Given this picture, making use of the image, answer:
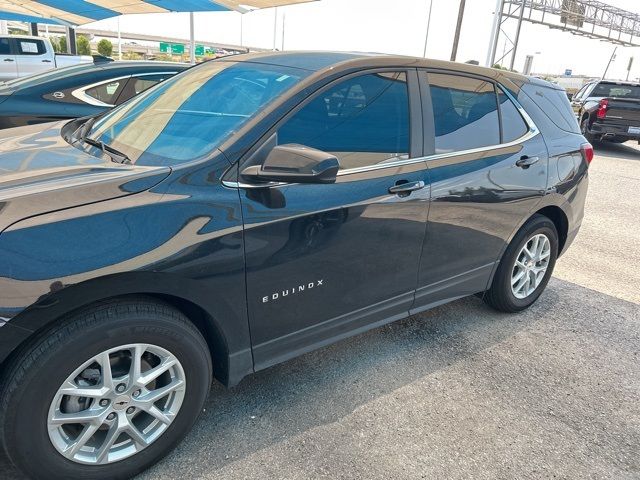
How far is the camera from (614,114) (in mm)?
13031

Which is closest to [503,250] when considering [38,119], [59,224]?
[59,224]

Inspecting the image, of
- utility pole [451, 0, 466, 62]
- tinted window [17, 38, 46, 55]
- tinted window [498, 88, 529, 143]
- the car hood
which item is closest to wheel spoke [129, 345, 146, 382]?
the car hood

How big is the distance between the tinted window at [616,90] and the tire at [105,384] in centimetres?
1516

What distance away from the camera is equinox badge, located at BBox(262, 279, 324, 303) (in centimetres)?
228

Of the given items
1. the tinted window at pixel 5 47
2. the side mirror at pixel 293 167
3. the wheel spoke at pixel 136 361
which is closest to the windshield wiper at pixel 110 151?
the side mirror at pixel 293 167

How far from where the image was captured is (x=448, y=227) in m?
2.97

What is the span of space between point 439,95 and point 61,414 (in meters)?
2.45

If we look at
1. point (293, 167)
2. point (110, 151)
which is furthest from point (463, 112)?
point (110, 151)

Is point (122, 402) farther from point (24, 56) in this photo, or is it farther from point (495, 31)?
point (495, 31)

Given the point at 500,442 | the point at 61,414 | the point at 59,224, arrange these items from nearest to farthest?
the point at 59,224 < the point at 61,414 < the point at 500,442

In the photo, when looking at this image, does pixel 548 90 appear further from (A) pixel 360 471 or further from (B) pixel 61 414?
(B) pixel 61 414

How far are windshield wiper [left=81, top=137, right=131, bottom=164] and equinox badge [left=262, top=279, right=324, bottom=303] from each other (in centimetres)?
88

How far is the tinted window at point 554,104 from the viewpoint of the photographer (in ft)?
12.0

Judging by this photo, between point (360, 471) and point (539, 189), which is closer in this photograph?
point (360, 471)
